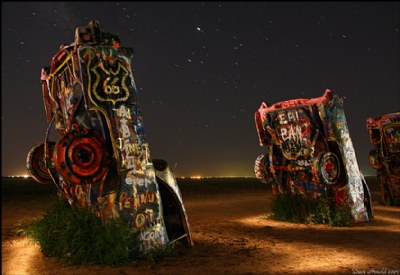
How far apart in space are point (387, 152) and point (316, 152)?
4.18 meters

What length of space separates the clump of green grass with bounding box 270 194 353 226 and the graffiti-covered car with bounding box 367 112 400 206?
421 cm

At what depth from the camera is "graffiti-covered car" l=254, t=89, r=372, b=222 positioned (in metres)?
8.94

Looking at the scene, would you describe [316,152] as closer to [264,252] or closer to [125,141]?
[264,252]

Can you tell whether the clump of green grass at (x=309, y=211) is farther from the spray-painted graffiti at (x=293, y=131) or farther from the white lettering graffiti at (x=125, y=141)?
the white lettering graffiti at (x=125, y=141)

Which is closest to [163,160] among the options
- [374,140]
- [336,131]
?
[336,131]

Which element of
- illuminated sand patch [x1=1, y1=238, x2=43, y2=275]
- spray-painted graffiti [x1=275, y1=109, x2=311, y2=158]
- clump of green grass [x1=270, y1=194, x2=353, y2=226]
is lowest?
clump of green grass [x1=270, y1=194, x2=353, y2=226]

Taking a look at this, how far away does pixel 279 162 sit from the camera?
33.3 ft

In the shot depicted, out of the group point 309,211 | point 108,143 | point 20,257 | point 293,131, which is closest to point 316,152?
point 293,131

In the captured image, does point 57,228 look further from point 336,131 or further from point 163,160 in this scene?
point 336,131

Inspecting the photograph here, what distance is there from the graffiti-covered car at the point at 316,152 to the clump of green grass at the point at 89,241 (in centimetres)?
481

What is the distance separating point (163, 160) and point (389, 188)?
9229 mm

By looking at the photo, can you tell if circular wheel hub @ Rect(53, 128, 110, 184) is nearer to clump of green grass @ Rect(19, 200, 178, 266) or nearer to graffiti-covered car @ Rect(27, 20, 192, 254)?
graffiti-covered car @ Rect(27, 20, 192, 254)

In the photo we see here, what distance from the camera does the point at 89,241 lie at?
5.25m

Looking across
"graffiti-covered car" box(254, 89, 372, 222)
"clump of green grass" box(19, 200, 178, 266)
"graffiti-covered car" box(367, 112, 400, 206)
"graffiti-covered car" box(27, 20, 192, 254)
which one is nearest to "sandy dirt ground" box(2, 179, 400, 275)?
"clump of green grass" box(19, 200, 178, 266)
